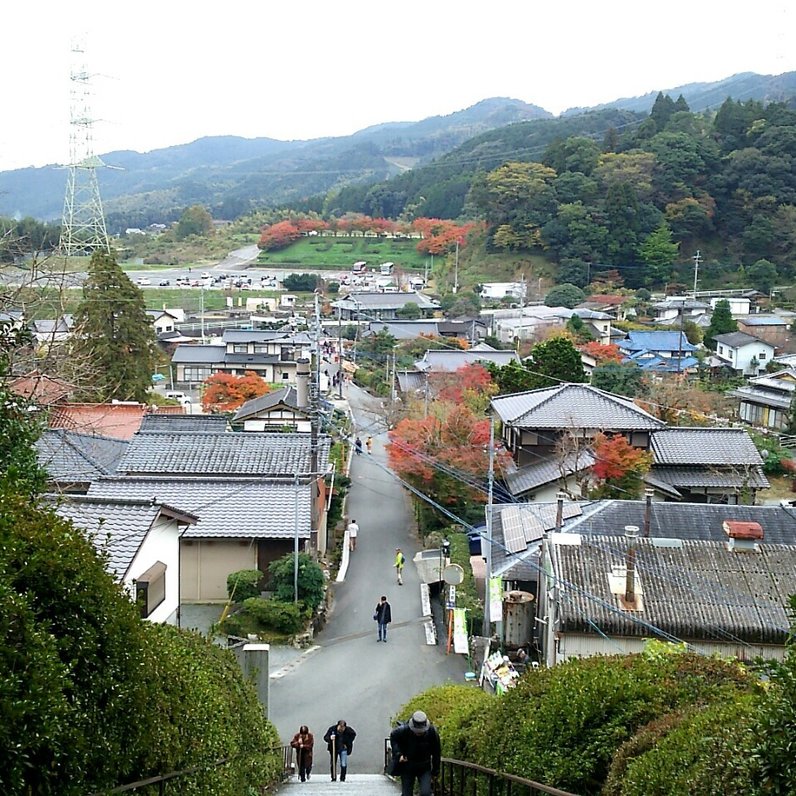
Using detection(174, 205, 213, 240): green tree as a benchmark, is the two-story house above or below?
below

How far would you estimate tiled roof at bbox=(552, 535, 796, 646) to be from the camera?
1174 cm

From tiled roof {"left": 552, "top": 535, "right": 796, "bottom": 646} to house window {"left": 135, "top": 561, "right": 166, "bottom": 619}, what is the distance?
17.4ft

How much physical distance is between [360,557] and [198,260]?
72.6 metres

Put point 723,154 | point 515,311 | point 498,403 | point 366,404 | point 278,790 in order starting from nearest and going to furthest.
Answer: point 278,790 < point 498,403 < point 366,404 < point 515,311 < point 723,154

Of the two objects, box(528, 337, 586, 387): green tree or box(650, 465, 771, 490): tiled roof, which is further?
box(528, 337, 586, 387): green tree

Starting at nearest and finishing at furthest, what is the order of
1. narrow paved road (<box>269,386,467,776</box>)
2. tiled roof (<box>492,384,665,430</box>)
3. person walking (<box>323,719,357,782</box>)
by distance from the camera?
1. person walking (<box>323,719,357,782</box>)
2. narrow paved road (<box>269,386,467,776</box>)
3. tiled roof (<box>492,384,665,430</box>)

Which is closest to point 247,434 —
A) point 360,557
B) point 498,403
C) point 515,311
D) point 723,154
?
point 360,557

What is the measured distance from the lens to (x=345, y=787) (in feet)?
27.0

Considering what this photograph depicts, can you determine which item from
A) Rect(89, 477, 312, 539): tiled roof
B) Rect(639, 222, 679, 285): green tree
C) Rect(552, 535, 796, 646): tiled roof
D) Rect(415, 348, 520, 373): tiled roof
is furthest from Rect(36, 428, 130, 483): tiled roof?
Rect(639, 222, 679, 285): green tree

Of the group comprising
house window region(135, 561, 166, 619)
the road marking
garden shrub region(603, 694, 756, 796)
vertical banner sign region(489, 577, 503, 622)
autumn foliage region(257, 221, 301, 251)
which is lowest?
the road marking

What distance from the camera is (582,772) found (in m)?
5.33

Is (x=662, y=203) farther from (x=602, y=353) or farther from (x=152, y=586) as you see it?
(x=152, y=586)

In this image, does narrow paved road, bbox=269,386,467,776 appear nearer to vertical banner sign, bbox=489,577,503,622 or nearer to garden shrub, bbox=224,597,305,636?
garden shrub, bbox=224,597,305,636

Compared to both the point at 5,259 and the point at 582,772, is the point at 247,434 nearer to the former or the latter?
the point at 5,259
